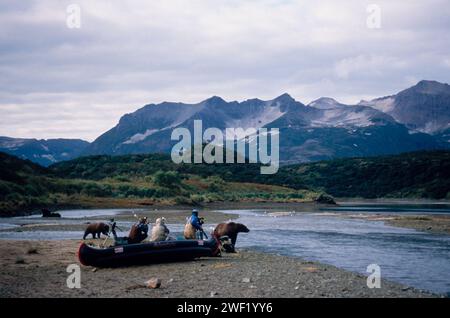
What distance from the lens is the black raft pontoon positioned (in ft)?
74.3

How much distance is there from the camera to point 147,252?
23.9 meters

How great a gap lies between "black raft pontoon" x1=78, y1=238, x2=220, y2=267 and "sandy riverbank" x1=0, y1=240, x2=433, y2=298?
34 cm

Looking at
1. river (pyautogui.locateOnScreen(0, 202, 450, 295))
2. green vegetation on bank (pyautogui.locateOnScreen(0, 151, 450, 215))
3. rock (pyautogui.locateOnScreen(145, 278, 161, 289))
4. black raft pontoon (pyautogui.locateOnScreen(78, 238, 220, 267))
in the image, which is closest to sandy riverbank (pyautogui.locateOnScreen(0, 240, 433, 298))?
rock (pyautogui.locateOnScreen(145, 278, 161, 289))

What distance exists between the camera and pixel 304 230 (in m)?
46.8

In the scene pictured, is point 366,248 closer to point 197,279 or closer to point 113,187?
point 197,279

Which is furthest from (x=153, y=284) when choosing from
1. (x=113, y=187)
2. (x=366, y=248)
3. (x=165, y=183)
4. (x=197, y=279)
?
(x=165, y=183)

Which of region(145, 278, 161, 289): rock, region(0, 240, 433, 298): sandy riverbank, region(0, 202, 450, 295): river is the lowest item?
region(0, 202, 450, 295): river

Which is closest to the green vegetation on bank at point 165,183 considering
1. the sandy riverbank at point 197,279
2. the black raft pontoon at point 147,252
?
the sandy riverbank at point 197,279

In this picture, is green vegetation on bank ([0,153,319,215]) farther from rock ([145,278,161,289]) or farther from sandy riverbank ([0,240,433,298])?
rock ([145,278,161,289])

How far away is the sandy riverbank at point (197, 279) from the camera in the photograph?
703 inches

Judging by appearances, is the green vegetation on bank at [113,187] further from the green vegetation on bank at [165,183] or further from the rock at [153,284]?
the rock at [153,284]

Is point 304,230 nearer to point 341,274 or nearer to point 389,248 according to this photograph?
point 389,248

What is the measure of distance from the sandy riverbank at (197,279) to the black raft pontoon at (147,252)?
1.13 ft
